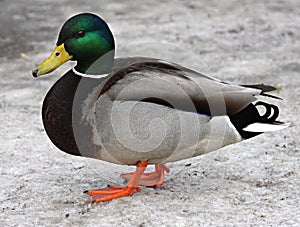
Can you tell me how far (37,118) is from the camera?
509cm

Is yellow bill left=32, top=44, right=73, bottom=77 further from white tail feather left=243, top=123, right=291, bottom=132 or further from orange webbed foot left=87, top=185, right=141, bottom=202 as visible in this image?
white tail feather left=243, top=123, right=291, bottom=132

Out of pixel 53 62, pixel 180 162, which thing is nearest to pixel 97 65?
pixel 53 62

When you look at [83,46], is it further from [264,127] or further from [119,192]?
[264,127]

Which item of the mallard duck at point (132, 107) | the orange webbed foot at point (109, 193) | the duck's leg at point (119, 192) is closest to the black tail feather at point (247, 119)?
the mallard duck at point (132, 107)

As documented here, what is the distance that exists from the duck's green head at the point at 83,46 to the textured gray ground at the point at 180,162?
2.53ft

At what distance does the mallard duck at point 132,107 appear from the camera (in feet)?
11.1

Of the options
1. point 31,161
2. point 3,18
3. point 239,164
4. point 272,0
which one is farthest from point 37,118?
point 272,0

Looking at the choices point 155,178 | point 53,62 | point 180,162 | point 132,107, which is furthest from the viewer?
point 180,162

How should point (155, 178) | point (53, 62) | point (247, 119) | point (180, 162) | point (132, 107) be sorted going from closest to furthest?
point (132, 107), point (53, 62), point (247, 119), point (155, 178), point (180, 162)

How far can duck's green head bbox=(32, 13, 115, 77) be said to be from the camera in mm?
3509

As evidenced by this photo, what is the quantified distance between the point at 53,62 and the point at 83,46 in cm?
18

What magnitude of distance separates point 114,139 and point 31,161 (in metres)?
1.10

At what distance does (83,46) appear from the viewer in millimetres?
3527

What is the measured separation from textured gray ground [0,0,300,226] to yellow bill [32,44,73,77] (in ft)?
2.49
